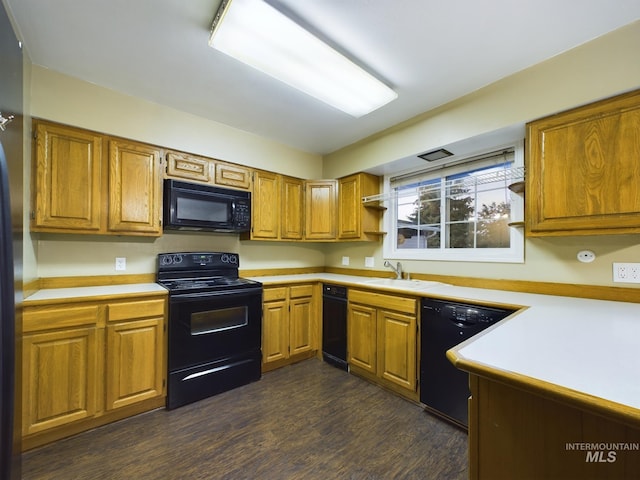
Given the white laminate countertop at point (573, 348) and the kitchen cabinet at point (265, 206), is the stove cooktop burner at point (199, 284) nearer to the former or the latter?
the kitchen cabinet at point (265, 206)

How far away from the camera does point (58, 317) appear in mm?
1725

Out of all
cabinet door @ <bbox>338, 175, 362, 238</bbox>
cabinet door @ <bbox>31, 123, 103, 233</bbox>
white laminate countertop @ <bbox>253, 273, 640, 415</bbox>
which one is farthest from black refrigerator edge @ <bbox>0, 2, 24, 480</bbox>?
cabinet door @ <bbox>338, 175, 362, 238</bbox>

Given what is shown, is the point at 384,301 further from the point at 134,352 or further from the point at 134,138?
the point at 134,138

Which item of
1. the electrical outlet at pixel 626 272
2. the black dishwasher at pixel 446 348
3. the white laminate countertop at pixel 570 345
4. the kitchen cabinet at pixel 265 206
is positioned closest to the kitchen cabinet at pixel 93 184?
the white laminate countertop at pixel 570 345

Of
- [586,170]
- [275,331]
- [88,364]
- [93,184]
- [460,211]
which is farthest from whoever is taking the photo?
[275,331]

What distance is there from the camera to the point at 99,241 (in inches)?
91.0

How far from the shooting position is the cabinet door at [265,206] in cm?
298

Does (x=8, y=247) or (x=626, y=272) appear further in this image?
(x=626, y=272)

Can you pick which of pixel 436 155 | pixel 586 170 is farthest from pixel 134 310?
pixel 586 170

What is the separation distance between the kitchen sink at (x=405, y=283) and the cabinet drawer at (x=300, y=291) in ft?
2.09

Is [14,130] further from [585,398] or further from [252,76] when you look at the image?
[585,398]

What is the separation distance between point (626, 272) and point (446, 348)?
1.18 meters

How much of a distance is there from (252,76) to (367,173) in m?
1.63

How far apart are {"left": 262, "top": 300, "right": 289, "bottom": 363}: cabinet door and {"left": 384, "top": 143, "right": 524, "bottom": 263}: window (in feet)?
4.38
